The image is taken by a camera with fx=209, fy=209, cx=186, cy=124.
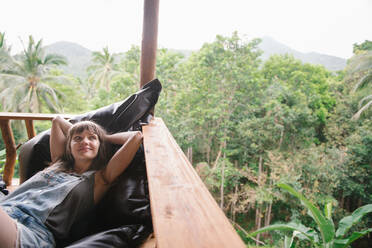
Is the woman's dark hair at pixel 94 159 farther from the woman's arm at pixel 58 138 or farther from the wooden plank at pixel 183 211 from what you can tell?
the wooden plank at pixel 183 211

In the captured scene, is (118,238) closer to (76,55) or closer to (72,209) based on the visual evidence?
(72,209)

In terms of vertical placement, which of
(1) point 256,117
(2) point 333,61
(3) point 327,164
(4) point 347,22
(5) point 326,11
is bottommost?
(3) point 327,164

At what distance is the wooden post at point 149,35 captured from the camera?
1626 millimetres

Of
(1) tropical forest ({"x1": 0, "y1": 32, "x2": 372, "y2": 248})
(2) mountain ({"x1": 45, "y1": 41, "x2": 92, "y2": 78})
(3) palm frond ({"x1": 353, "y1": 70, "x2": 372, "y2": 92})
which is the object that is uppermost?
(2) mountain ({"x1": 45, "y1": 41, "x2": 92, "y2": 78})

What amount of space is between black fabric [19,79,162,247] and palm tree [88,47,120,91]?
1464 cm

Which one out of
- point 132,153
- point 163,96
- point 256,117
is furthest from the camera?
point 256,117

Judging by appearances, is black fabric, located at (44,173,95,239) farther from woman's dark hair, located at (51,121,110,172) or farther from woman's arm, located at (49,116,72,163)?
woman's arm, located at (49,116,72,163)

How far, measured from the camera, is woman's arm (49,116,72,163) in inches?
48.0

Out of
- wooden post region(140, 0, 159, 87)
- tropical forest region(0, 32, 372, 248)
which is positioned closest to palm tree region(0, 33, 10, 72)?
tropical forest region(0, 32, 372, 248)

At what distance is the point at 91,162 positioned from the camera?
1.12 meters

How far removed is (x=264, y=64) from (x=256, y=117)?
13.3ft

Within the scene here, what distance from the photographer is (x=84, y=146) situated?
3.63ft

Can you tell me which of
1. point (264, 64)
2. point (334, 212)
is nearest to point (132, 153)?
point (334, 212)

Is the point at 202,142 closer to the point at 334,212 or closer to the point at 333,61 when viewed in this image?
the point at 334,212
